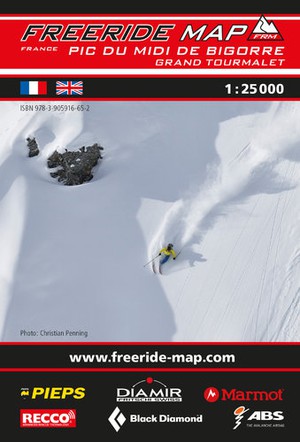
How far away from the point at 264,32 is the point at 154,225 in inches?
222

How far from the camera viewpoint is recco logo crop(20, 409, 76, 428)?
7.66m

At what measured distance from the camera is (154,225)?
454 inches

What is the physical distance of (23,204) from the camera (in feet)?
38.8

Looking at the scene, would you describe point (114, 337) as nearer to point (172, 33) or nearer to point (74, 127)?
point (172, 33)

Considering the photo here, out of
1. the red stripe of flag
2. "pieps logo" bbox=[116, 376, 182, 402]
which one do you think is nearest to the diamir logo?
"pieps logo" bbox=[116, 376, 182, 402]

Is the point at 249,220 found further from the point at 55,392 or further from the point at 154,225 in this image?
the point at 55,392

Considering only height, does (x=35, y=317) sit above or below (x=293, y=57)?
below

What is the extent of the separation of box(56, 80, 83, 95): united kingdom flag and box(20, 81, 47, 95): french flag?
32 centimetres

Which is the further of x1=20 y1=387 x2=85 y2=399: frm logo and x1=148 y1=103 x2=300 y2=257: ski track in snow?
x1=148 y1=103 x2=300 y2=257: ski track in snow

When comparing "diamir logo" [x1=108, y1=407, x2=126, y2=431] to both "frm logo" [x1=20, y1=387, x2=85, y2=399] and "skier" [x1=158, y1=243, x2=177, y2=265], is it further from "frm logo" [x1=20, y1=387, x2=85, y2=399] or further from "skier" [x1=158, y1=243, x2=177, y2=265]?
"skier" [x1=158, y1=243, x2=177, y2=265]

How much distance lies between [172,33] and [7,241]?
6.89 metres

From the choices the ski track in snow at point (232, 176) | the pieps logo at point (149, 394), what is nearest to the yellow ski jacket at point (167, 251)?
the ski track in snow at point (232, 176)

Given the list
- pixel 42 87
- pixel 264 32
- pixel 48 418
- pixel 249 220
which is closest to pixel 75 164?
pixel 42 87

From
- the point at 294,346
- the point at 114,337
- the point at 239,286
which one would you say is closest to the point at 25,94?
the point at 114,337
